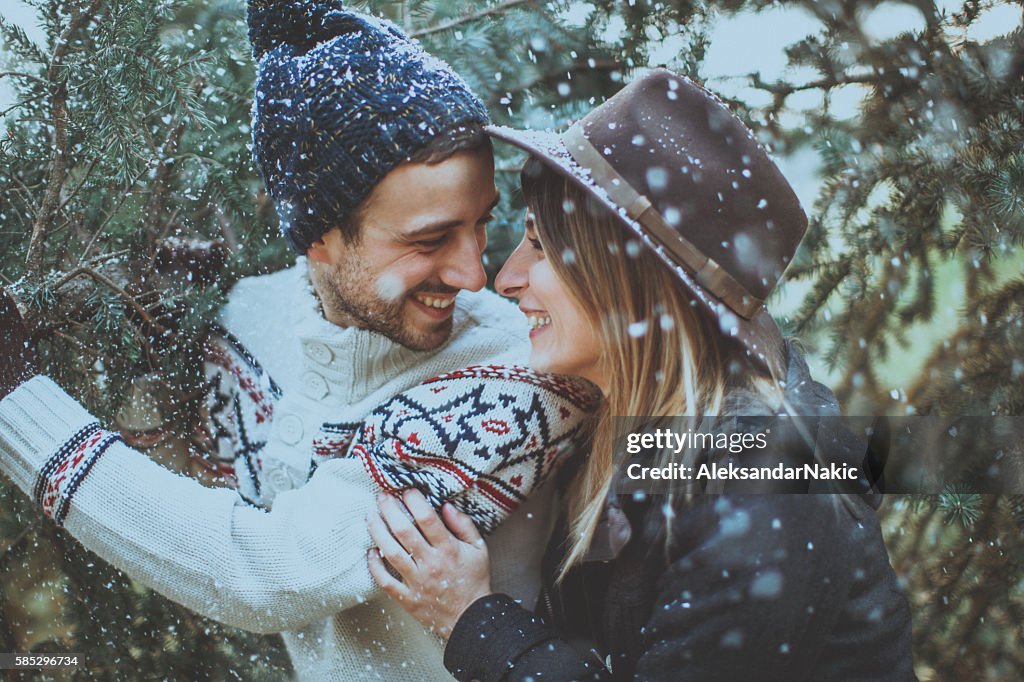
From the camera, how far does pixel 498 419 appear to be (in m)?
0.74

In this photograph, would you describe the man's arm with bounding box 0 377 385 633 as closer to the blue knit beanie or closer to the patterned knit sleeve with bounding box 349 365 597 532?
the patterned knit sleeve with bounding box 349 365 597 532

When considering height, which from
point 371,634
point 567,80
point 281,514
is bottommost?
point 371,634

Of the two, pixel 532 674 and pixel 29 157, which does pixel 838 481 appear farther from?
pixel 29 157

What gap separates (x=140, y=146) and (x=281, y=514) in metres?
0.38

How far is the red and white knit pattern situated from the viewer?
0.75 meters

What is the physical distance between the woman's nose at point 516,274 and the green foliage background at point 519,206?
19cm

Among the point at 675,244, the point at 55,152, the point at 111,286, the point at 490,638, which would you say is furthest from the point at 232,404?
the point at 675,244

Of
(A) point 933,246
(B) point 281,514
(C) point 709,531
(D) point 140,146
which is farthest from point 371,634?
(A) point 933,246

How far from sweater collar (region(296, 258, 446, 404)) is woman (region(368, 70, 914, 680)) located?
0.14m

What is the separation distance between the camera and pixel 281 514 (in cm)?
75

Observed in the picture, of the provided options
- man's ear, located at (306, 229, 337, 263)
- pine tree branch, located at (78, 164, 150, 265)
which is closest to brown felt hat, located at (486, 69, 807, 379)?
man's ear, located at (306, 229, 337, 263)

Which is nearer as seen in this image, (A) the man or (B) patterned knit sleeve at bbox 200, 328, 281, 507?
(A) the man

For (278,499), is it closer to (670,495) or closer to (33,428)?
(33,428)

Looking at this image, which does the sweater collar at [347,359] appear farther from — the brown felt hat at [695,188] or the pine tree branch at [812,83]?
the pine tree branch at [812,83]
